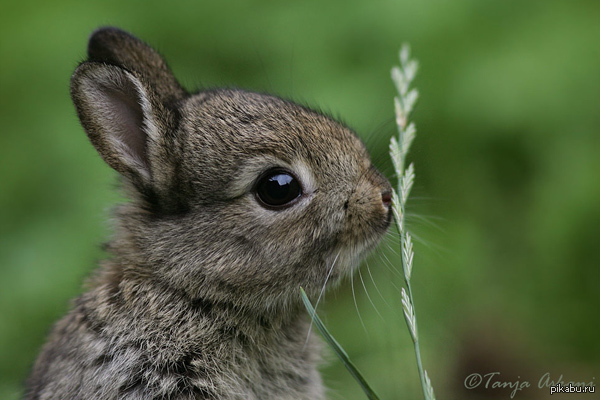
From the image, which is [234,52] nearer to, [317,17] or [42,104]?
[317,17]

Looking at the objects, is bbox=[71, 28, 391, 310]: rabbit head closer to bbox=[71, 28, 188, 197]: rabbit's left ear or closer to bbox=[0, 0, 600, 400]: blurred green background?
bbox=[71, 28, 188, 197]: rabbit's left ear

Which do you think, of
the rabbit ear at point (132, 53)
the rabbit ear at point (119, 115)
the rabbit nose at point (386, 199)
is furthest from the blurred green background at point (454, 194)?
the rabbit ear at point (119, 115)

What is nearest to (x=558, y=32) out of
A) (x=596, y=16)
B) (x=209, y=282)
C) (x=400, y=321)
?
(x=596, y=16)

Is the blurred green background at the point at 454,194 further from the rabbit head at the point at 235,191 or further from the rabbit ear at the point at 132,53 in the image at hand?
the rabbit head at the point at 235,191

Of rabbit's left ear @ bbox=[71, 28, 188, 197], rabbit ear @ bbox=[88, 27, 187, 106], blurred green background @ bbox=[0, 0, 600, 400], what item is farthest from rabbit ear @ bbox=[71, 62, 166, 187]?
blurred green background @ bbox=[0, 0, 600, 400]

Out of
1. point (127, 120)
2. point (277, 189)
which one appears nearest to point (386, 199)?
point (277, 189)

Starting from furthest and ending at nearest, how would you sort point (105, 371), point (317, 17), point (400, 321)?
point (317, 17) < point (400, 321) < point (105, 371)

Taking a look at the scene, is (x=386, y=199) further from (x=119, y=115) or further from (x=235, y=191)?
(x=119, y=115)
